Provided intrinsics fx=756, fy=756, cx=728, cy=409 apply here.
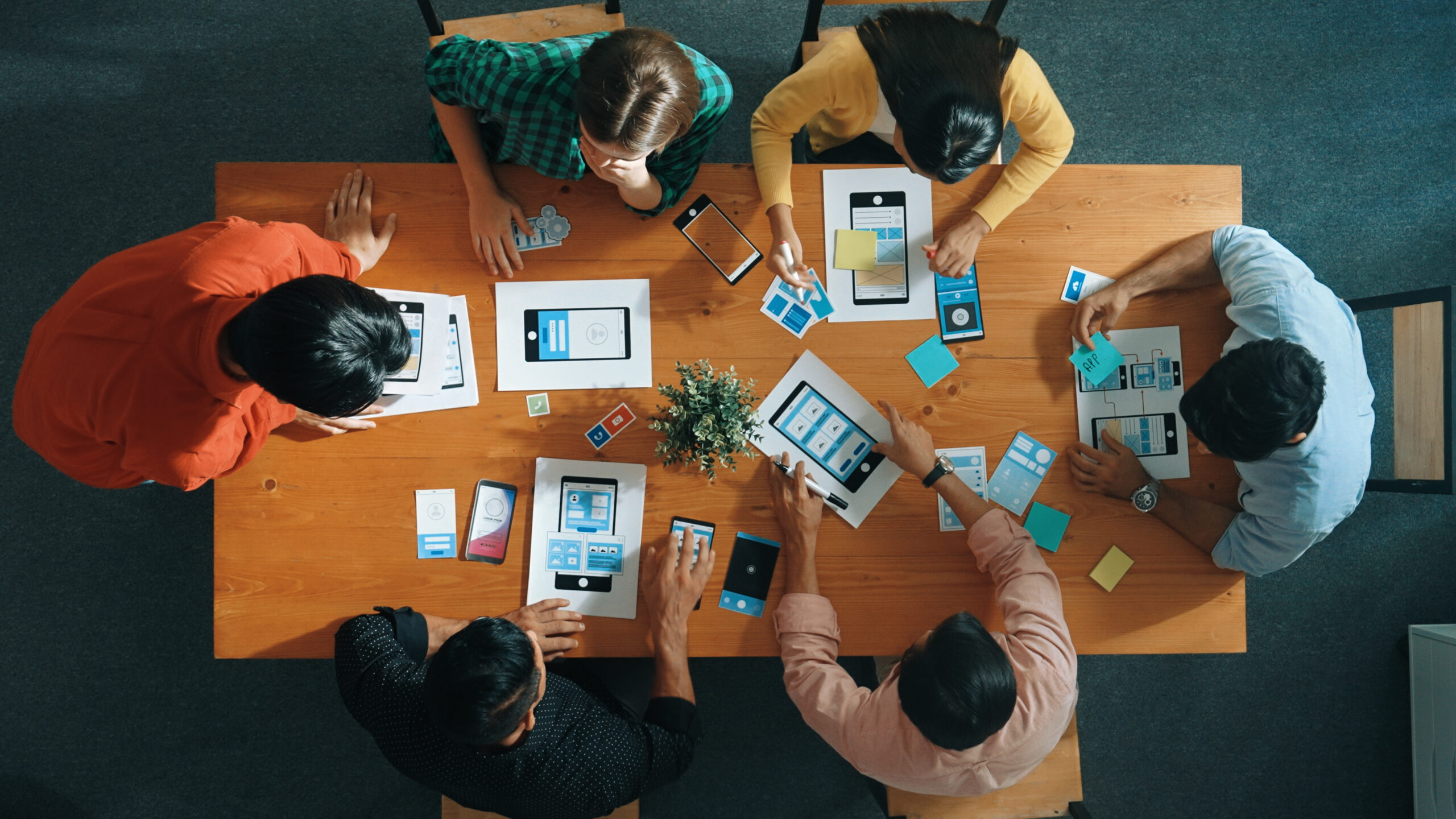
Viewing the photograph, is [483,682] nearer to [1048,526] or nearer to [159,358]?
[159,358]

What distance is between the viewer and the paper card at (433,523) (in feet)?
5.74

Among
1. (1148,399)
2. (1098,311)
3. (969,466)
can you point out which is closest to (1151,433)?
(1148,399)

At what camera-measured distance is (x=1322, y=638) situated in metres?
2.61

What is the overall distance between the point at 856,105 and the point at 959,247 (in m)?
0.43

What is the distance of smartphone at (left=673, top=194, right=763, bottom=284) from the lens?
71.3 inches

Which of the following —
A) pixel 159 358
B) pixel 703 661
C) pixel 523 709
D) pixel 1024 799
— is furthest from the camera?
pixel 703 661

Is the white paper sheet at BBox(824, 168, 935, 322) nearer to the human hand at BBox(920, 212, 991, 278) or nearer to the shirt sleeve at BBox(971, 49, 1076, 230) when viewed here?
the human hand at BBox(920, 212, 991, 278)

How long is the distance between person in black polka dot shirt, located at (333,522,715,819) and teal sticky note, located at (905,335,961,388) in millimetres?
671

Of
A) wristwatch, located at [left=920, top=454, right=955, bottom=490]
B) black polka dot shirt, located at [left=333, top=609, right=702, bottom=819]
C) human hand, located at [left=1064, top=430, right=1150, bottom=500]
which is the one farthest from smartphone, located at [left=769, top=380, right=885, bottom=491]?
black polka dot shirt, located at [left=333, top=609, right=702, bottom=819]

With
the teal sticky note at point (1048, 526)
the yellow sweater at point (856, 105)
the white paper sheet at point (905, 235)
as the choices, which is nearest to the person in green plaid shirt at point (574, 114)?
the yellow sweater at point (856, 105)

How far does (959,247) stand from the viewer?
5.89ft

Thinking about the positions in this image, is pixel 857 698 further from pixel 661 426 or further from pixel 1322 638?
pixel 1322 638

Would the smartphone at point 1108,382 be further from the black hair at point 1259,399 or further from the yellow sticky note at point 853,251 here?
the yellow sticky note at point 853,251

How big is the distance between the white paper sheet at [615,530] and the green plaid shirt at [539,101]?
62 centimetres
